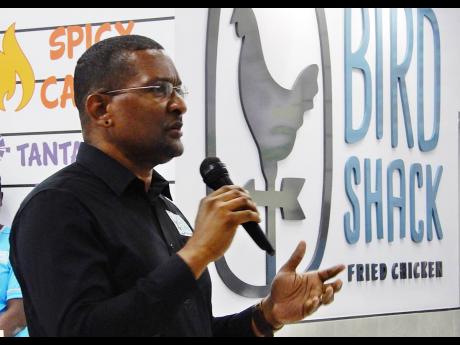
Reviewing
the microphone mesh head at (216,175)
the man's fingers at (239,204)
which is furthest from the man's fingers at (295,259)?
the man's fingers at (239,204)

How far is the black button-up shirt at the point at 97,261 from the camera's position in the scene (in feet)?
4.63

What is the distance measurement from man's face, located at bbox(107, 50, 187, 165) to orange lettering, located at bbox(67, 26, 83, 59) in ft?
6.56

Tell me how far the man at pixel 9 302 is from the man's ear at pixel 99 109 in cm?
206

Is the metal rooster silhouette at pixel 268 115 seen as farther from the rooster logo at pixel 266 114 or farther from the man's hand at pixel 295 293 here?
the man's hand at pixel 295 293

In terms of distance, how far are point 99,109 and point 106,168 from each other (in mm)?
135

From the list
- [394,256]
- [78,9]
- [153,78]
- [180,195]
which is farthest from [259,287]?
[153,78]

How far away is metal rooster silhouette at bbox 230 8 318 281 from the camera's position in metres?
3.76

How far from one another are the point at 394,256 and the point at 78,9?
7.27ft

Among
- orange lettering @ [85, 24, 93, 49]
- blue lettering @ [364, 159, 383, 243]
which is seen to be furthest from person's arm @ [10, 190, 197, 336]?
blue lettering @ [364, 159, 383, 243]

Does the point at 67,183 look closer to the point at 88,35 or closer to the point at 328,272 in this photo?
the point at 328,272

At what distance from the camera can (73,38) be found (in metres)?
3.62

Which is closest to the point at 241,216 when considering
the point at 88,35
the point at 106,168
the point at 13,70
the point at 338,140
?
the point at 106,168

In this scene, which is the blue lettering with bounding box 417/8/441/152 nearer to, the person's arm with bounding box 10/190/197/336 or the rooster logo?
the rooster logo

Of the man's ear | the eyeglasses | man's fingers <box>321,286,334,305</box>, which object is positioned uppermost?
the eyeglasses
